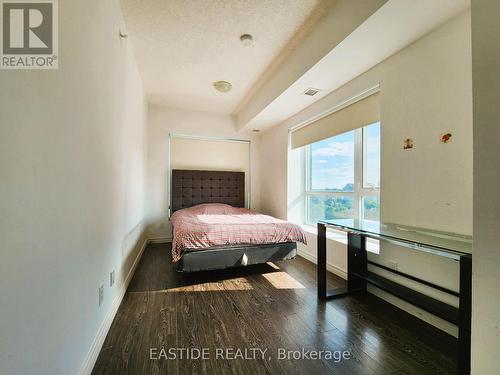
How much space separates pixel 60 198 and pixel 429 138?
2488 millimetres

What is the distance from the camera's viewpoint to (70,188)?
1.06 m

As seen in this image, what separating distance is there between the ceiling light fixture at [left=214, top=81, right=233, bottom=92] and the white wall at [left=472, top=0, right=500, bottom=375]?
2.75 m

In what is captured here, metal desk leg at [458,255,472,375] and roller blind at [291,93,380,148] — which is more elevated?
roller blind at [291,93,380,148]

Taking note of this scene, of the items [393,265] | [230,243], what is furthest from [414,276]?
[230,243]

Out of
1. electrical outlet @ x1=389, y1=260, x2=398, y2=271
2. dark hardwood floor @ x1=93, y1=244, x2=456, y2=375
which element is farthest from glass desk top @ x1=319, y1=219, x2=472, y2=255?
dark hardwood floor @ x1=93, y1=244, x2=456, y2=375

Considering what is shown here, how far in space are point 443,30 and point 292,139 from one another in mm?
2229

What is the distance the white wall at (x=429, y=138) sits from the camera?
5.04 ft

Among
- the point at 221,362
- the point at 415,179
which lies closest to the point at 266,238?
A: the point at 221,362

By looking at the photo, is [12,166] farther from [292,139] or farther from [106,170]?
[292,139]

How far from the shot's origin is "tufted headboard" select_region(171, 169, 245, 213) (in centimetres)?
417

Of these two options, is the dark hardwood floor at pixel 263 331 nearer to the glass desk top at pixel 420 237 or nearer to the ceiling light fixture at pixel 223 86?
the glass desk top at pixel 420 237

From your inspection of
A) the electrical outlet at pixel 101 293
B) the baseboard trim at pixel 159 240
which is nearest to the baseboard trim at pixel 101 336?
the electrical outlet at pixel 101 293

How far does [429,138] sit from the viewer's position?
174cm

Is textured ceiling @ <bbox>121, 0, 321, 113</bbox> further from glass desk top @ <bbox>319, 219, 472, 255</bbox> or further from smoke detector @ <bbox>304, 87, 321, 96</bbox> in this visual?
glass desk top @ <bbox>319, 219, 472, 255</bbox>
